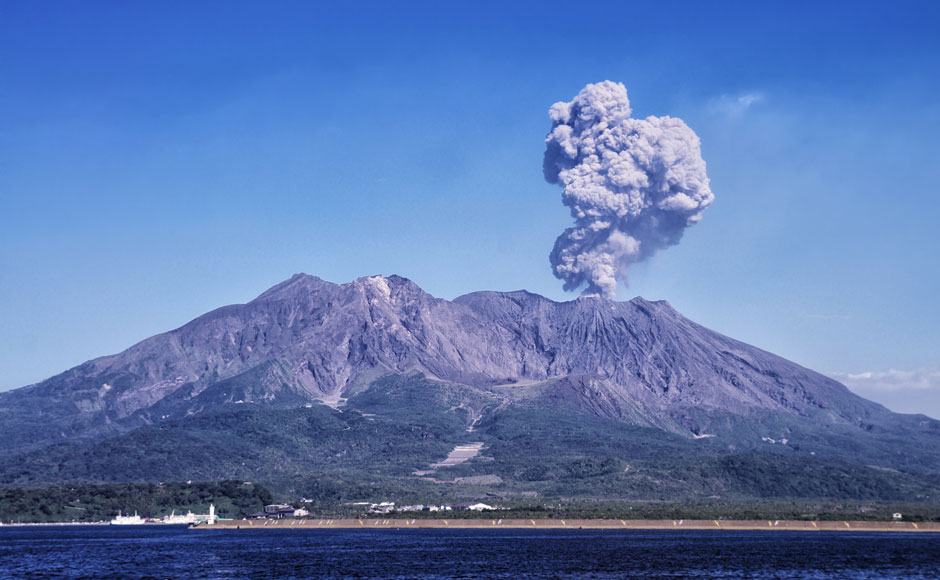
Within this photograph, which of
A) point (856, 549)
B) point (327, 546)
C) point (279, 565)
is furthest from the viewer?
point (327, 546)

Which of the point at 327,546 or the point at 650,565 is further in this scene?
the point at 327,546

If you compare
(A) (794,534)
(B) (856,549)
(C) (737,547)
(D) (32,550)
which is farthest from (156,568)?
(A) (794,534)

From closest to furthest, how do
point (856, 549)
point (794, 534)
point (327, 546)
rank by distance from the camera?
1. point (856, 549)
2. point (327, 546)
3. point (794, 534)

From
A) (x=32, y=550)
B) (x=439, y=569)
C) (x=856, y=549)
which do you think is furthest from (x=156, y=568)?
(x=856, y=549)

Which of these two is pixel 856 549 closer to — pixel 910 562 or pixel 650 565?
pixel 910 562

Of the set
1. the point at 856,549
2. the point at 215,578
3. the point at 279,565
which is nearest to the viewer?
the point at 215,578

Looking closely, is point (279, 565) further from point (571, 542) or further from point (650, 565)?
point (571, 542)
